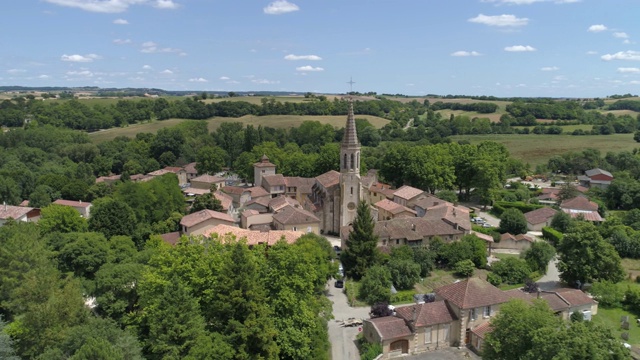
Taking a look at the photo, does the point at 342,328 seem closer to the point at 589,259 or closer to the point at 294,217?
the point at 294,217

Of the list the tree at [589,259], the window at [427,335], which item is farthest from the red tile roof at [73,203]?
the tree at [589,259]

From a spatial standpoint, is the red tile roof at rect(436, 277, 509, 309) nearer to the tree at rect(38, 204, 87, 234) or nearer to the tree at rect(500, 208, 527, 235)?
the tree at rect(500, 208, 527, 235)

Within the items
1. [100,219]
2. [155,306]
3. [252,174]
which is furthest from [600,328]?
[252,174]

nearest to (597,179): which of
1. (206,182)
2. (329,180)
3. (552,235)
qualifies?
(552,235)

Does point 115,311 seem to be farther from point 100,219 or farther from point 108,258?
point 100,219

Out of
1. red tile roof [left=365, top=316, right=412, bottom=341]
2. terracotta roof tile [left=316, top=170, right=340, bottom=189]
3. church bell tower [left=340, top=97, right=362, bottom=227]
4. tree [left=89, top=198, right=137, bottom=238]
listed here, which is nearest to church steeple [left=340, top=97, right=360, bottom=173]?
church bell tower [left=340, top=97, right=362, bottom=227]

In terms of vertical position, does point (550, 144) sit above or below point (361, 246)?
above
